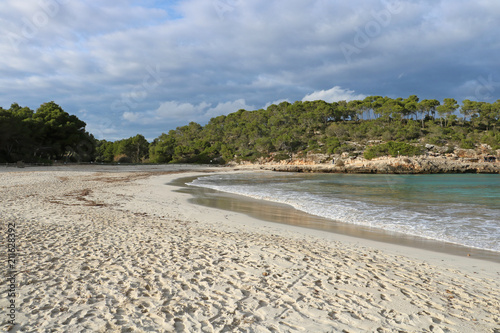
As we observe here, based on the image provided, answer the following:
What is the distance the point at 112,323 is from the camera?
327 cm

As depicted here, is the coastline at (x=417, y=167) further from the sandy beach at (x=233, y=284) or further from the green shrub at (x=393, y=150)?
the sandy beach at (x=233, y=284)

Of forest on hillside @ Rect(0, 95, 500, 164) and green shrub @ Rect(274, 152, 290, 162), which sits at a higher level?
forest on hillside @ Rect(0, 95, 500, 164)

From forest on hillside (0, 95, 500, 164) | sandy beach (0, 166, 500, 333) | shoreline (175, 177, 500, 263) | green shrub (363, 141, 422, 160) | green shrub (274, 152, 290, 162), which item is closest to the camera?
sandy beach (0, 166, 500, 333)

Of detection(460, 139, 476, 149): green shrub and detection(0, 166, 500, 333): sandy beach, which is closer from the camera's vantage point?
detection(0, 166, 500, 333): sandy beach

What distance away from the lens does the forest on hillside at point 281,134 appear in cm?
5191

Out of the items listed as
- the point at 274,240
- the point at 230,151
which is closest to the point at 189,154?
the point at 230,151

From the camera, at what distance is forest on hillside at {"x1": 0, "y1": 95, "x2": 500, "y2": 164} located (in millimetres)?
51906

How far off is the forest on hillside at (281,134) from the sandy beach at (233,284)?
165ft

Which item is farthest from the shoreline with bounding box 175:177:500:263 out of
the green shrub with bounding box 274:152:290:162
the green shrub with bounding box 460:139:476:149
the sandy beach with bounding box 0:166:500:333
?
the green shrub with bounding box 460:139:476:149

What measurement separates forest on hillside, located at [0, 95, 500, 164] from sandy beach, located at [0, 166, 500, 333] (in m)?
50.3

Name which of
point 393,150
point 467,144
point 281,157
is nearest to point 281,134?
point 281,157

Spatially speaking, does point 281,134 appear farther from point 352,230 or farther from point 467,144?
point 352,230

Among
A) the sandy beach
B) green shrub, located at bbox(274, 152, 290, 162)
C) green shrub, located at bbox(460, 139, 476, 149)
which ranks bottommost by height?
the sandy beach

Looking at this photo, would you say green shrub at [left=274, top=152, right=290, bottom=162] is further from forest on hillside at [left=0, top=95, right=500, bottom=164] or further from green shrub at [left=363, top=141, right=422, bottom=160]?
green shrub at [left=363, top=141, right=422, bottom=160]
